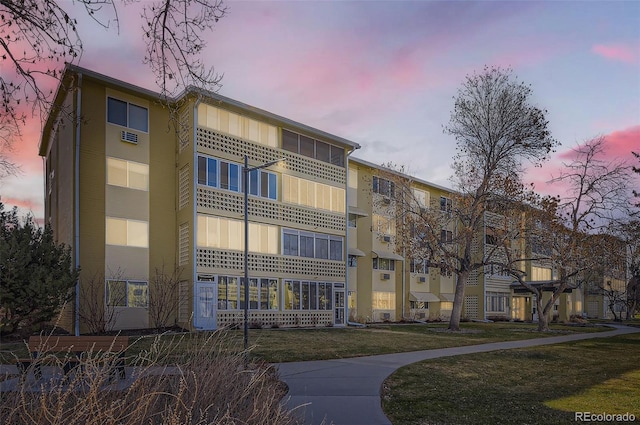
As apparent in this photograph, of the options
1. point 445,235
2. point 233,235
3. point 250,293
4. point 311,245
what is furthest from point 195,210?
point 445,235

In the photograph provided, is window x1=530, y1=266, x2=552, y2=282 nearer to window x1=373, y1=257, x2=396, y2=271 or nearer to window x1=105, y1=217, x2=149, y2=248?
window x1=373, y1=257, x2=396, y2=271

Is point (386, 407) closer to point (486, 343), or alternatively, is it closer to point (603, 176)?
point (486, 343)

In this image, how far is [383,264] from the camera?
41031 mm

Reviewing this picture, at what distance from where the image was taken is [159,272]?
26797mm

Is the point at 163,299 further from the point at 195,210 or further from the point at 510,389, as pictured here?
the point at 510,389

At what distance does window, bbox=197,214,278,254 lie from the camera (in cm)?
2692

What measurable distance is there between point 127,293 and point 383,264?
21.0 metres

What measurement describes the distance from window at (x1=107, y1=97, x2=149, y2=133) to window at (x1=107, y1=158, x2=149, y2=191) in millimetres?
1858

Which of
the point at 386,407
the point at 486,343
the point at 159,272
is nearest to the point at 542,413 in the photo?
the point at 386,407

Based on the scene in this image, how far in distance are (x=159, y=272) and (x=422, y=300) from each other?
23217 mm

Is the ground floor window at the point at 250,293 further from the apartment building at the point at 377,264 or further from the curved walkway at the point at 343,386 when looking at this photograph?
the curved walkway at the point at 343,386

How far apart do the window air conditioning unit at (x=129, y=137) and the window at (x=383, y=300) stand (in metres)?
20.8

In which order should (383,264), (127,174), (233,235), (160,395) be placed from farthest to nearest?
(383,264), (233,235), (127,174), (160,395)

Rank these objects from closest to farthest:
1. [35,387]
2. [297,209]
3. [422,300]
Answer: [35,387] → [297,209] → [422,300]
